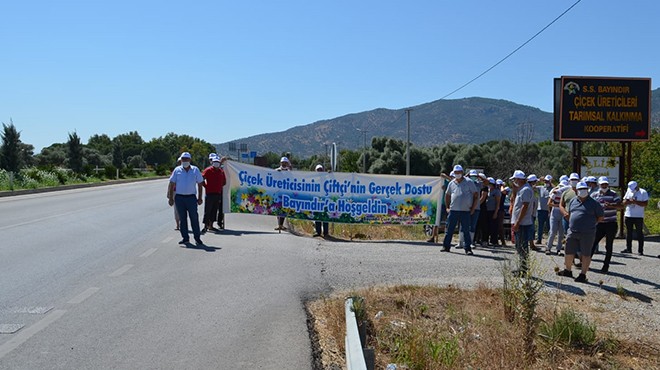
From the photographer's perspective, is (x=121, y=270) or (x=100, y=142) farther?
(x=100, y=142)

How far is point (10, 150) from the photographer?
132 feet

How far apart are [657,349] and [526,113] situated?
165959 mm

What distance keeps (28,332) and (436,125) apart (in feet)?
564

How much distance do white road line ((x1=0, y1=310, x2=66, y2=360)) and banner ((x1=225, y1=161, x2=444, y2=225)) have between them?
363 inches

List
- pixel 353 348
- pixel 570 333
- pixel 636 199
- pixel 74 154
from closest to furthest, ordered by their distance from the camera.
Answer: pixel 353 348, pixel 570 333, pixel 636 199, pixel 74 154

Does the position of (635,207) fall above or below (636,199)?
below

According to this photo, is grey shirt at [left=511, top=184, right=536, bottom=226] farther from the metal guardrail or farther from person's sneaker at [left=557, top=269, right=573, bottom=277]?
the metal guardrail

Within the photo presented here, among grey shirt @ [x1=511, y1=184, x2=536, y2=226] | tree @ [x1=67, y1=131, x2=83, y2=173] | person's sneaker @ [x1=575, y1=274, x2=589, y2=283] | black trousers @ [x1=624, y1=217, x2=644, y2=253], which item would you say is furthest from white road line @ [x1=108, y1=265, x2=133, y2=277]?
tree @ [x1=67, y1=131, x2=83, y2=173]

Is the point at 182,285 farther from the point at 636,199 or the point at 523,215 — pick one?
the point at 636,199

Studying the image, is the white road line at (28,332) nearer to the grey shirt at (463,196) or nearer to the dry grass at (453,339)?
the dry grass at (453,339)

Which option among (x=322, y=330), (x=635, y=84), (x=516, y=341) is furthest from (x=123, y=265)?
(x=635, y=84)

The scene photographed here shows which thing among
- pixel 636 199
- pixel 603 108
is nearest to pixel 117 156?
pixel 603 108

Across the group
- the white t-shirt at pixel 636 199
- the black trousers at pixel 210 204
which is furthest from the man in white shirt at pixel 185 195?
the white t-shirt at pixel 636 199

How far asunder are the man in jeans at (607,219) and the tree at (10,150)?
36.9 meters
